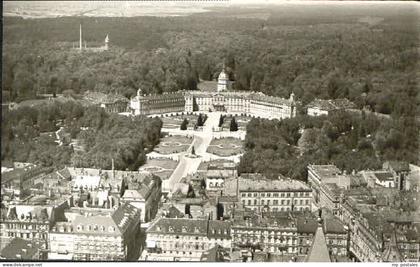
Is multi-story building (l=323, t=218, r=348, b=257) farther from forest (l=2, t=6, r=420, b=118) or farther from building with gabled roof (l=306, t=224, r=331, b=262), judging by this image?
forest (l=2, t=6, r=420, b=118)

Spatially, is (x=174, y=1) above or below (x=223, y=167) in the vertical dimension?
above

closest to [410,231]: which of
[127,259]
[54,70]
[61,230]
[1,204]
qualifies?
[127,259]

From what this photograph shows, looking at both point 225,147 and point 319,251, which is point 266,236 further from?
point 225,147

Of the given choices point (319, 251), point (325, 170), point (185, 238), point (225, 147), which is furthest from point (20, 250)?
point (225, 147)

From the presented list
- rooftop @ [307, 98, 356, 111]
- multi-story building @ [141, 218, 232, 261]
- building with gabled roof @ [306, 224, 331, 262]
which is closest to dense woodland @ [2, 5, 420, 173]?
rooftop @ [307, 98, 356, 111]

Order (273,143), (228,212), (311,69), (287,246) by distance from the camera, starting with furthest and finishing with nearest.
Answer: (311,69), (273,143), (228,212), (287,246)

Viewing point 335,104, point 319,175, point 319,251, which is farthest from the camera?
point 335,104

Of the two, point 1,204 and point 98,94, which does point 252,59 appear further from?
point 1,204
